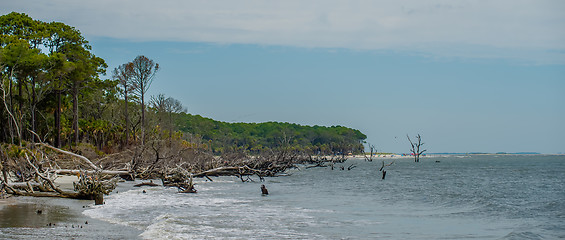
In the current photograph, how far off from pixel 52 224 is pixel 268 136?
149 metres

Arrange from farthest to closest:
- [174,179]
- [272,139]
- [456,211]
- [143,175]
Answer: [272,139] < [143,175] < [174,179] < [456,211]

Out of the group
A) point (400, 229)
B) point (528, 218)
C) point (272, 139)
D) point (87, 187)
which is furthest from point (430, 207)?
point (272, 139)

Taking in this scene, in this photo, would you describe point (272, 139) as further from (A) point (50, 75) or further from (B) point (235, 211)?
(B) point (235, 211)

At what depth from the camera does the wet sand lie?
11.6 m

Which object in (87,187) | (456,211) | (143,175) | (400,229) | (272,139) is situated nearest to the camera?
(400,229)

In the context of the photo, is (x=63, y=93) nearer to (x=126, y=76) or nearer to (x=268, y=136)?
(x=126, y=76)

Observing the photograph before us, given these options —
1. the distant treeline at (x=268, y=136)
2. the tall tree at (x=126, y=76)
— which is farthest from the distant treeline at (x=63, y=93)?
the distant treeline at (x=268, y=136)

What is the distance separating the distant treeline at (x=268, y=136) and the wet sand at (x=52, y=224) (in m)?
112

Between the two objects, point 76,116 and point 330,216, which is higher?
point 76,116

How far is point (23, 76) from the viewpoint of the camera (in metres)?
37.1

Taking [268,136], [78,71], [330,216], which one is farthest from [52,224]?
[268,136]

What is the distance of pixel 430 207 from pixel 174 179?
38.1 ft

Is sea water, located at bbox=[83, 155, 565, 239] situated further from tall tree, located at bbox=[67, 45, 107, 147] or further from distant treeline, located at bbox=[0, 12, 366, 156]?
tall tree, located at bbox=[67, 45, 107, 147]

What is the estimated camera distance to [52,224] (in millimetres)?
12852
